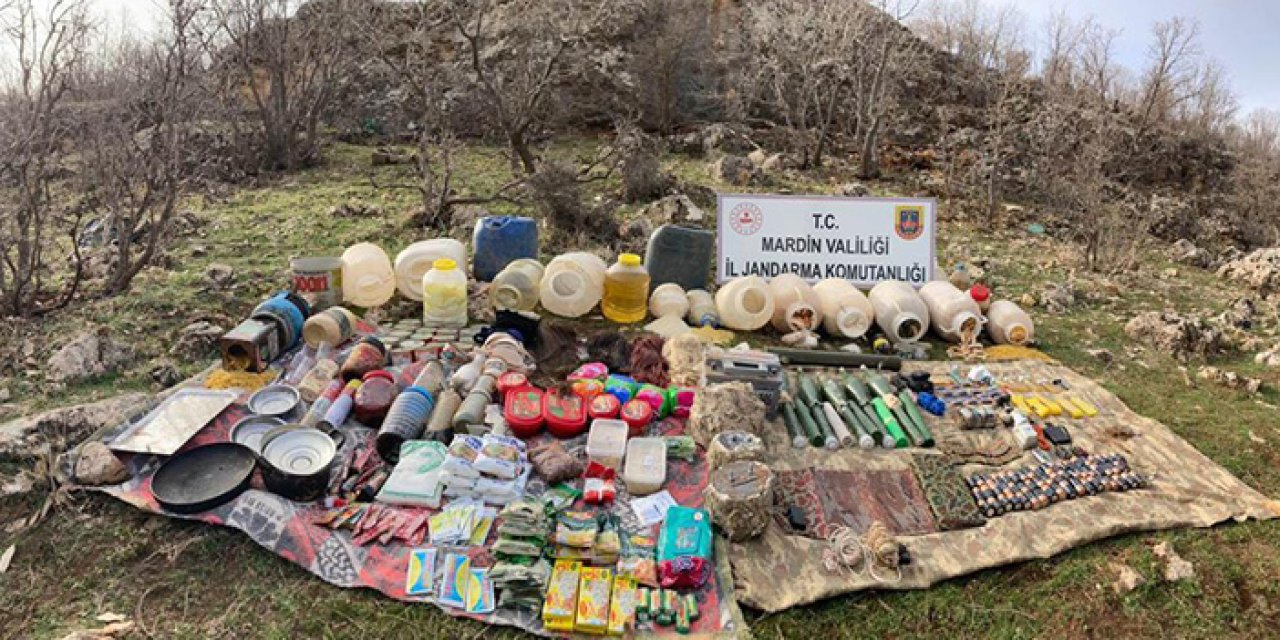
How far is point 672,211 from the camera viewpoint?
9.27 meters

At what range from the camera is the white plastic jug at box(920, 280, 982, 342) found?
6.12 meters

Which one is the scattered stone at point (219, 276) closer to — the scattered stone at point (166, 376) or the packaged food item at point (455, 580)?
the scattered stone at point (166, 376)

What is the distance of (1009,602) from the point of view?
3338mm

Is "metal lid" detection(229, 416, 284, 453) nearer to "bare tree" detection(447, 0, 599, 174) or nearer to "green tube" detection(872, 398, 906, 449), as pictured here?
"green tube" detection(872, 398, 906, 449)

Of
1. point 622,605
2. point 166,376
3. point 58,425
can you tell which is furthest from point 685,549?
point 166,376

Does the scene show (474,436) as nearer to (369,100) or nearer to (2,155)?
(2,155)

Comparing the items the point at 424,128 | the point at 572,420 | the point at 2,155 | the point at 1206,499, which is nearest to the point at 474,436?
the point at 572,420

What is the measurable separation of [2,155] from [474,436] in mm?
4357

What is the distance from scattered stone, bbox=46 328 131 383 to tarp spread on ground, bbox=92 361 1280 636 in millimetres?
1257

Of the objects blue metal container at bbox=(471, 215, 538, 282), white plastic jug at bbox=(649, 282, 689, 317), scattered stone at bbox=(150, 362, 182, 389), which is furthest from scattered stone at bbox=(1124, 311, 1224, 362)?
scattered stone at bbox=(150, 362, 182, 389)

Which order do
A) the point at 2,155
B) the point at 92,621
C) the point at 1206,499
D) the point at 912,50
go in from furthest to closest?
1. the point at 912,50
2. the point at 2,155
3. the point at 1206,499
4. the point at 92,621

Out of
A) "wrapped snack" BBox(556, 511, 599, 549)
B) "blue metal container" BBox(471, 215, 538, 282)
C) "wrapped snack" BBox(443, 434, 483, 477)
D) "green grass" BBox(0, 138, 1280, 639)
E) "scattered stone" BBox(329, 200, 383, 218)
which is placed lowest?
"green grass" BBox(0, 138, 1280, 639)

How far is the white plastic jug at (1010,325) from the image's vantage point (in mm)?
6184

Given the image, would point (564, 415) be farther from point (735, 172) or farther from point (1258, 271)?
point (1258, 271)
